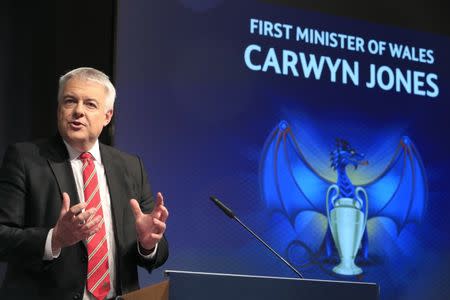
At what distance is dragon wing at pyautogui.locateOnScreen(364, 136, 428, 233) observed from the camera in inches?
193

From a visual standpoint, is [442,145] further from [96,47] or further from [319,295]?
[319,295]

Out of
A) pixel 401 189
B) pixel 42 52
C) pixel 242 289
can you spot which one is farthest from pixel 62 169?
pixel 401 189

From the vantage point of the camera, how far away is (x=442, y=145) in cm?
514

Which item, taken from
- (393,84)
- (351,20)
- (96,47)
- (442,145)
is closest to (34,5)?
(96,47)

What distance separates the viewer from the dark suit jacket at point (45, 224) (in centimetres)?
242

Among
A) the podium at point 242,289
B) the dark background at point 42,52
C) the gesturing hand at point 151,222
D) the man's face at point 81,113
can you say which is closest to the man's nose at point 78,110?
the man's face at point 81,113

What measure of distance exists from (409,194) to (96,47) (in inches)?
89.4

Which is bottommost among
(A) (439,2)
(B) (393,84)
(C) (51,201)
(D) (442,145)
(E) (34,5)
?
(C) (51,201)

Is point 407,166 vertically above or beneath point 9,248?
above

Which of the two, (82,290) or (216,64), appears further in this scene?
(216,64)

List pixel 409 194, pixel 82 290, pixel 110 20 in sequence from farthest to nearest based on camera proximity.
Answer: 1. pixel 409 194
2. pixel 110 20
3. pixel 82 290

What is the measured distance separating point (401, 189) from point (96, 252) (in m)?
2.90

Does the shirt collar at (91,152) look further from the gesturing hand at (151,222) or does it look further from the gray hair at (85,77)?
Result: the gesturing hand at (151,222)

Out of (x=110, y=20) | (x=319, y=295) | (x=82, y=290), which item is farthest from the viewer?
(x=110, y=20)
